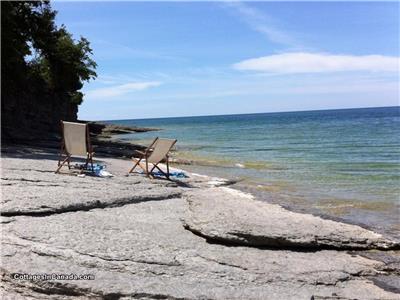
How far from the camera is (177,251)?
507cm

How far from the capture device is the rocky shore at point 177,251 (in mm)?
4238

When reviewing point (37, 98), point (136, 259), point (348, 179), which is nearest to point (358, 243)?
point (136, 259)

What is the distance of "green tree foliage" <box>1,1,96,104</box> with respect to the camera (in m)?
18.4

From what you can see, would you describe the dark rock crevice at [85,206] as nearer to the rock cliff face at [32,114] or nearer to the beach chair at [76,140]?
the beach chair at [76,140]

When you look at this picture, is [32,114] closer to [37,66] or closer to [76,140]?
[37,66]

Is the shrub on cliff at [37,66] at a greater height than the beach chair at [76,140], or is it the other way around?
the shrub on cliff at [37,66]

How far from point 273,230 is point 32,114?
30.3 metres

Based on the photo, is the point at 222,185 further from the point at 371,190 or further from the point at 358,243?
the point at 358,243

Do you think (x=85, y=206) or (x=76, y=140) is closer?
(x=85, y=206)

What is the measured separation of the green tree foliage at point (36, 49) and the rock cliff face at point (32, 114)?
0.67 meters

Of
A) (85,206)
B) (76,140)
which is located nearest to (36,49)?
(76,140)

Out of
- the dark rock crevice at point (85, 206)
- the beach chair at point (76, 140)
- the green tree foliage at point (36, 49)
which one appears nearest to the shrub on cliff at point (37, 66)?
the green tree foliage at point (36, 49)

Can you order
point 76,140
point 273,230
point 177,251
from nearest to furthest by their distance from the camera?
point 177,251 < point 273,230 < point 76,140

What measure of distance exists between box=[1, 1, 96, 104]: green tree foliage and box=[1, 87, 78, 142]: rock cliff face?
67 centimetres
